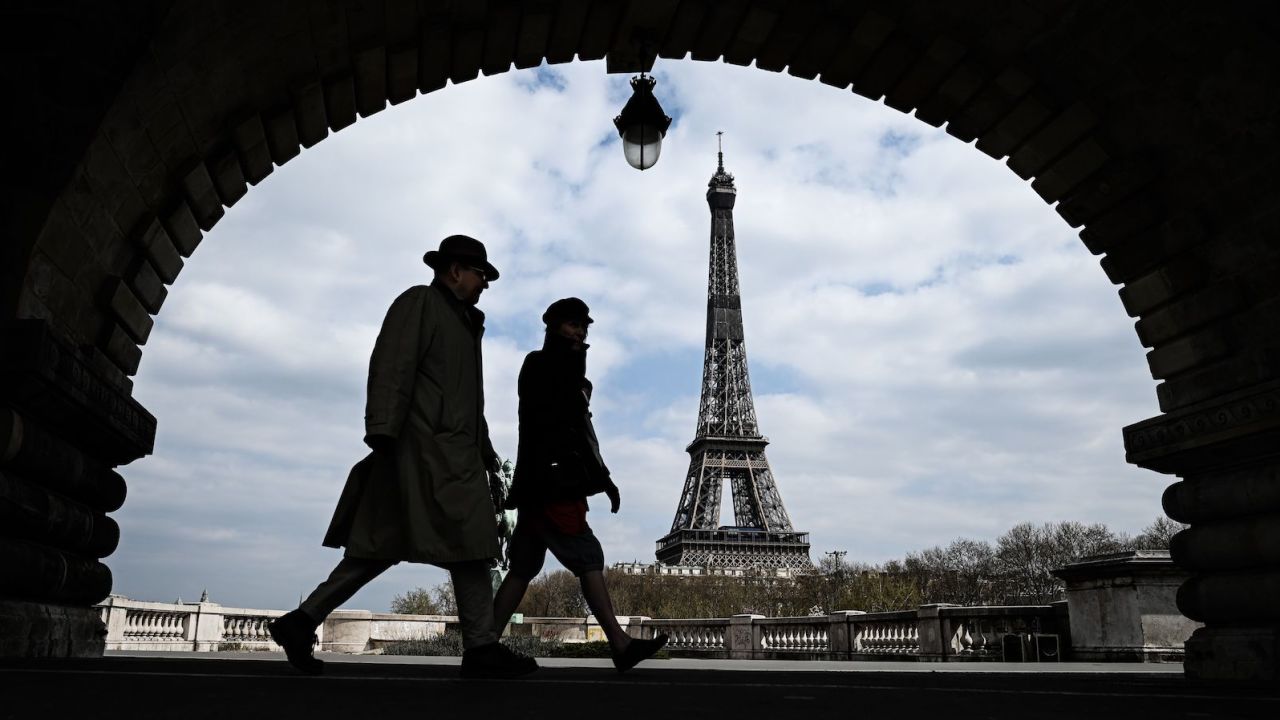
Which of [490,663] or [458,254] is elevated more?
[458,254]

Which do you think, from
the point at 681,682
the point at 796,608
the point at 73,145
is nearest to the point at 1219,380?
the point at 681,682

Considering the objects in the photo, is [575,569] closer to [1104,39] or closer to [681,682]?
[681,682]

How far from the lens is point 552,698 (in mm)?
3510

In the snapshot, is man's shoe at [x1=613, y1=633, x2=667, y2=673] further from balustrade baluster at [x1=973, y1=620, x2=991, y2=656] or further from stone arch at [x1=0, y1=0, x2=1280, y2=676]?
balustrade baluster at [x1=973, y1=620, x2=991, y2=656]

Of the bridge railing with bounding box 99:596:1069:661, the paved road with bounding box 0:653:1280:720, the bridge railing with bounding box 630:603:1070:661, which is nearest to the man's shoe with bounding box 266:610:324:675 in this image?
the paved road with bounding box 0:653:1280:720

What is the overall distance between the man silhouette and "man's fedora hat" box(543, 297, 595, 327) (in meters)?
0.94

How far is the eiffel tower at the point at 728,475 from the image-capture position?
7062cm

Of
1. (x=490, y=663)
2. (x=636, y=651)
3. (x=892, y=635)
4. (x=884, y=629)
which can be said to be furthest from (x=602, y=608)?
(x=884, y=629)

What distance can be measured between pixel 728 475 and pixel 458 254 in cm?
7334

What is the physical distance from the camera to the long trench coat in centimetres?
439

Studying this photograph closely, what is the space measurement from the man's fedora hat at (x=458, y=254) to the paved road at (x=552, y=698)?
2004 millimetres

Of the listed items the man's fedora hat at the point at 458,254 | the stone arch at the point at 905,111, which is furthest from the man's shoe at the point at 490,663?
the stone arch at the point at 905,111

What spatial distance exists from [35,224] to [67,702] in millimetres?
3375

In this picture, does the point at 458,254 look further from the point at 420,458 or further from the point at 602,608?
the point at 602,608
